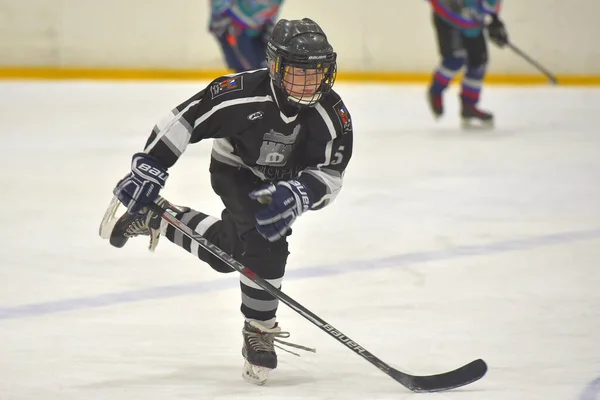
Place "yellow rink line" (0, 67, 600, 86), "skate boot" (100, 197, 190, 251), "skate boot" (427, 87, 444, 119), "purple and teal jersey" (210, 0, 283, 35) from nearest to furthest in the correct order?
"skate boot" (100, 197, 190, 251), "skate boot" (427, 87, 444, 119), "purple and teal jersey" (210, 0, 283, 35), "yellow rink line" (0, 67, 600, 86)

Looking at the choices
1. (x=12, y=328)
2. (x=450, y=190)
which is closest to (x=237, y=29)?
(x=450, y=190)

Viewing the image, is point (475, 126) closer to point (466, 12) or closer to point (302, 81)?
point (466, 12)

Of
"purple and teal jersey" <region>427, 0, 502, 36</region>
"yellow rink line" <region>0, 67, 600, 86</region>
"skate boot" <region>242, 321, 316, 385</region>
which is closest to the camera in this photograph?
"skate boot" <region>242, 321, 316, 385</region>

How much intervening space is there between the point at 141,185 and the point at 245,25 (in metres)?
4.66

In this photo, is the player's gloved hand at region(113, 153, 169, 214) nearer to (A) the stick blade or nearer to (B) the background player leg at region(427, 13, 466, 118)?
(A) the stick blade

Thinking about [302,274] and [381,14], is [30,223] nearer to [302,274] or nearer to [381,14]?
[302,274]

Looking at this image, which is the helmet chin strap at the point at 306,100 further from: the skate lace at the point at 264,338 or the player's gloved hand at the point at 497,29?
the player's gloved hand at the point at 497,29

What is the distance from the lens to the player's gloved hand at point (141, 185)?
2191 millimetres

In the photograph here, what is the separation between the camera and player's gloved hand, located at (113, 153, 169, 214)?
2191 millimetres

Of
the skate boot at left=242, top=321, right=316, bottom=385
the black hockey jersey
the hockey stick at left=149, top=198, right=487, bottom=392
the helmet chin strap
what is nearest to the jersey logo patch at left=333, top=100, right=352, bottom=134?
the black hockey jersey

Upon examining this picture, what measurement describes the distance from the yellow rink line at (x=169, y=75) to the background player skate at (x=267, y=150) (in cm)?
620

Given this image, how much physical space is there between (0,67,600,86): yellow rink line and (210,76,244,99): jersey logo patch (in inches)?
247

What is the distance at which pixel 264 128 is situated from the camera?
229cm

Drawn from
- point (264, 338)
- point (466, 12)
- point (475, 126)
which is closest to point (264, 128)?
point (264, 338)
